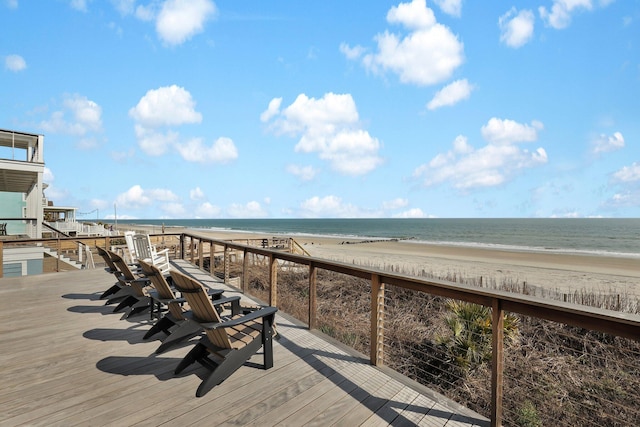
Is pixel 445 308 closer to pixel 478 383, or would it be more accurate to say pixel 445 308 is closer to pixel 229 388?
pixel 478 383

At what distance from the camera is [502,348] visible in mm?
1964

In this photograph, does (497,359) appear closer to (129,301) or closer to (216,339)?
(216,339)

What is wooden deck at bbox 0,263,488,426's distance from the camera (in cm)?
205

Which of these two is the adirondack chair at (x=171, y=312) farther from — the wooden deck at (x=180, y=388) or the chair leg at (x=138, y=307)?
the chair leg at (x=138, y=307)

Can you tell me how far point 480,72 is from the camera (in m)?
15.9

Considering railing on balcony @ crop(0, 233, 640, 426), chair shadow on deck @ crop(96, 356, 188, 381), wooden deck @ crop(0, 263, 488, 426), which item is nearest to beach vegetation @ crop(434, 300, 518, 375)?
railing on balcony @ crop(0, 233, 640, 426)

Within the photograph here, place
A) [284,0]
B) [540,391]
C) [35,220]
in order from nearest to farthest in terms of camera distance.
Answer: [540,391]
[284,0]
[35,220]

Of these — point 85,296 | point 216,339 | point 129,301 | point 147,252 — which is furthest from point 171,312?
point 147,252

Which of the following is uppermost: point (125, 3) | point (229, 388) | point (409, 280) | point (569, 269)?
point (125, 3)

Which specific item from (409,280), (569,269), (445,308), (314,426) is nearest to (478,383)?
(445,308)

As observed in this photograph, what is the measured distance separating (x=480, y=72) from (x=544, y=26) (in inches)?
124

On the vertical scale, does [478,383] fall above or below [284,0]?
below

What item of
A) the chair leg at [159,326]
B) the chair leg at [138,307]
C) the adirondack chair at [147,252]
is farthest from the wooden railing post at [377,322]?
the adirondack chair at [147,252]

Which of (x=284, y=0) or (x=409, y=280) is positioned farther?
(x=284, y=0)
